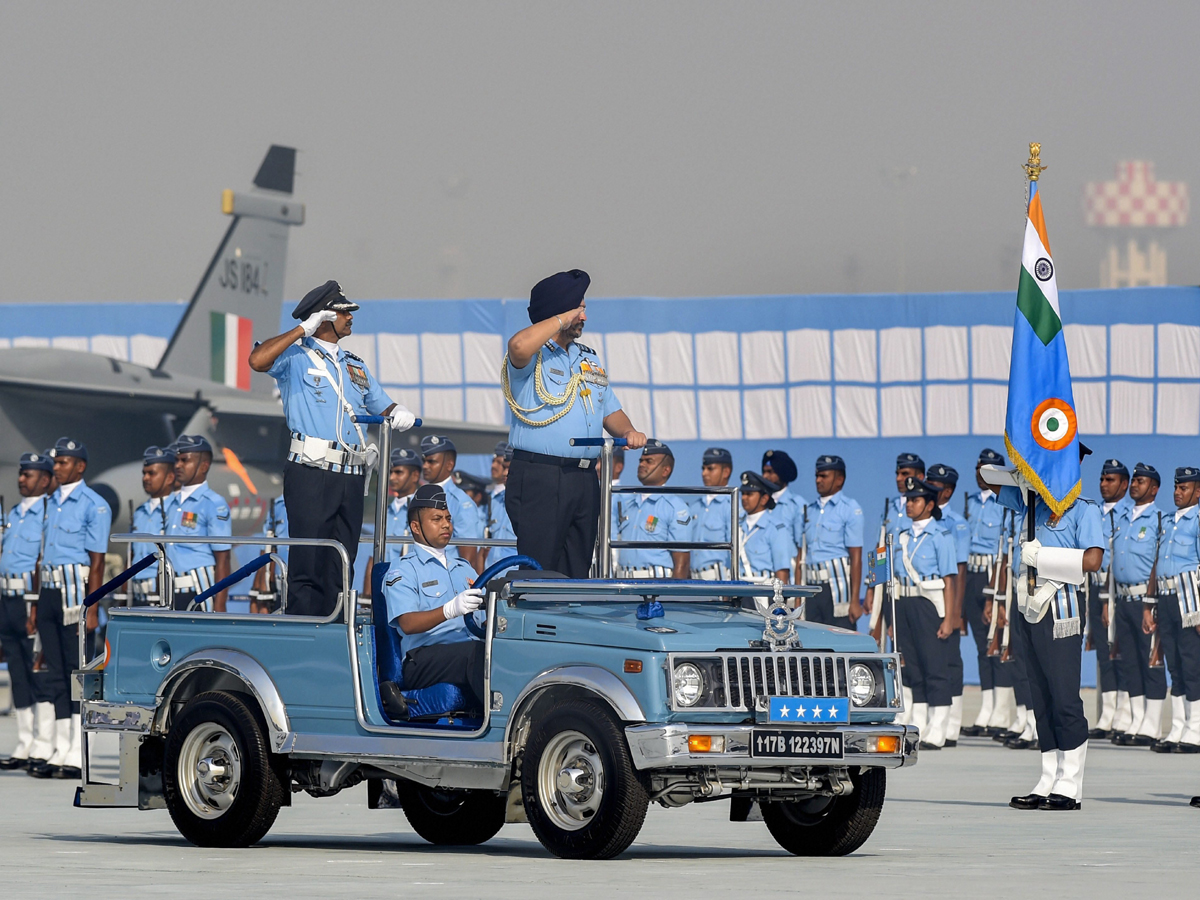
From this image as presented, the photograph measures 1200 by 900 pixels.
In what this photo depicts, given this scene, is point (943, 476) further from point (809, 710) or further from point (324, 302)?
point (809, 710)

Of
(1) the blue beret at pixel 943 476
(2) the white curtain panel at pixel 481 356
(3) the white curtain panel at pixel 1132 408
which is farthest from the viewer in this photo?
(2) the white curtain panel at pixel 481 356

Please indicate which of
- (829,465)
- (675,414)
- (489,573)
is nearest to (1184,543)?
(829,465)

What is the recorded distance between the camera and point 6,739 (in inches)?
661

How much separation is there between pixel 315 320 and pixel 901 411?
41.2ft

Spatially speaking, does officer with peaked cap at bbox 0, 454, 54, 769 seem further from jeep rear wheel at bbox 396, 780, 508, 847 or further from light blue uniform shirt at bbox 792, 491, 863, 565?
light blue uniform shirt at bbox 792, 491, 863, 565

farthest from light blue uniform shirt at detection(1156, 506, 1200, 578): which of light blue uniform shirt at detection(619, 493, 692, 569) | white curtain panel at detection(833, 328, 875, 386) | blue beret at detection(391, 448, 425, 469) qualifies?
blue beret at detection(391, 448, 425, 469)

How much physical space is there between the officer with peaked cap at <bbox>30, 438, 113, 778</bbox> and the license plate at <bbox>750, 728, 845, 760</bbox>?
704 cm

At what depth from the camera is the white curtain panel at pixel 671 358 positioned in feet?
73.5

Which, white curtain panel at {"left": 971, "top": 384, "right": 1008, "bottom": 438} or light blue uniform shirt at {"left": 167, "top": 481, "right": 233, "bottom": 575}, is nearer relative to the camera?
light blue uniform shirt at {"left": 167, "top": 481, "right": 233, "bottom": 575}

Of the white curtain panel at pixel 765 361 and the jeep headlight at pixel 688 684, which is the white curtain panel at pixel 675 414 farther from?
the jeep headlight at pixel 688 684

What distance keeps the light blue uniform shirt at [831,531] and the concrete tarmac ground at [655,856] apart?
189 inches

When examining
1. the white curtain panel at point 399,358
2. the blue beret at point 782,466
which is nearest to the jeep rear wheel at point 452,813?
the blue beret at point 782,466

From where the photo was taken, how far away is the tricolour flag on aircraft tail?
472 inches

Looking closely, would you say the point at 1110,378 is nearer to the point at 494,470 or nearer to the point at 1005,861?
the point at 494,470
